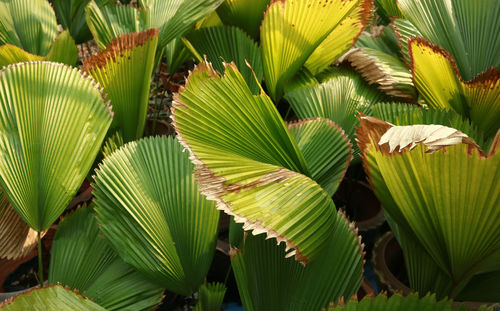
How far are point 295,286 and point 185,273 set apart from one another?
0.16 metres

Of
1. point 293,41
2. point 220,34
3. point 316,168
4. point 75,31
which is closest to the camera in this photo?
point 316,168

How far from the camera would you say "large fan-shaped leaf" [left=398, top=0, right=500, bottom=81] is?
0.89 meters

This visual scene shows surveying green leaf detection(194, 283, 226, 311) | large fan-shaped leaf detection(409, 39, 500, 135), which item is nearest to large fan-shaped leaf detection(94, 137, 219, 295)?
green leaf detection(194, 283, 226, 311)

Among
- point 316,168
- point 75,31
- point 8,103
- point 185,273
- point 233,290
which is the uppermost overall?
point 75,31

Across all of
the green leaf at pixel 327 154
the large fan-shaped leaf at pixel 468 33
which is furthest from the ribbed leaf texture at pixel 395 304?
the large fan-shaped leaf at pixel 468 33

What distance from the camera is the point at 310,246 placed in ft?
1.95

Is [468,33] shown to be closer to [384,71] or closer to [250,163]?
[384,71]

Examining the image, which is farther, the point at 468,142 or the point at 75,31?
the point at 75,31

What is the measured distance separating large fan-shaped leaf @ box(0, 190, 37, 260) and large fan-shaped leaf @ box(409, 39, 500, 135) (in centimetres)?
69

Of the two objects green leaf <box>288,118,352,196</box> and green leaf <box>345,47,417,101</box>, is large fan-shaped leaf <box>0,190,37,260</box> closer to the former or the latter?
green leaf <box>288,118,352,196</box>

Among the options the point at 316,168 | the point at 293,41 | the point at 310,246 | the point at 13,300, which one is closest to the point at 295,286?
the point at 310,246

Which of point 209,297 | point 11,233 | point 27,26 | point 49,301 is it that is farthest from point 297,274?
point 27,26

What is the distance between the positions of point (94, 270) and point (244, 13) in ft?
2.11

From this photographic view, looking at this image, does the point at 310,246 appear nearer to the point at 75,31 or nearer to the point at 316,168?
the point at 316,168
